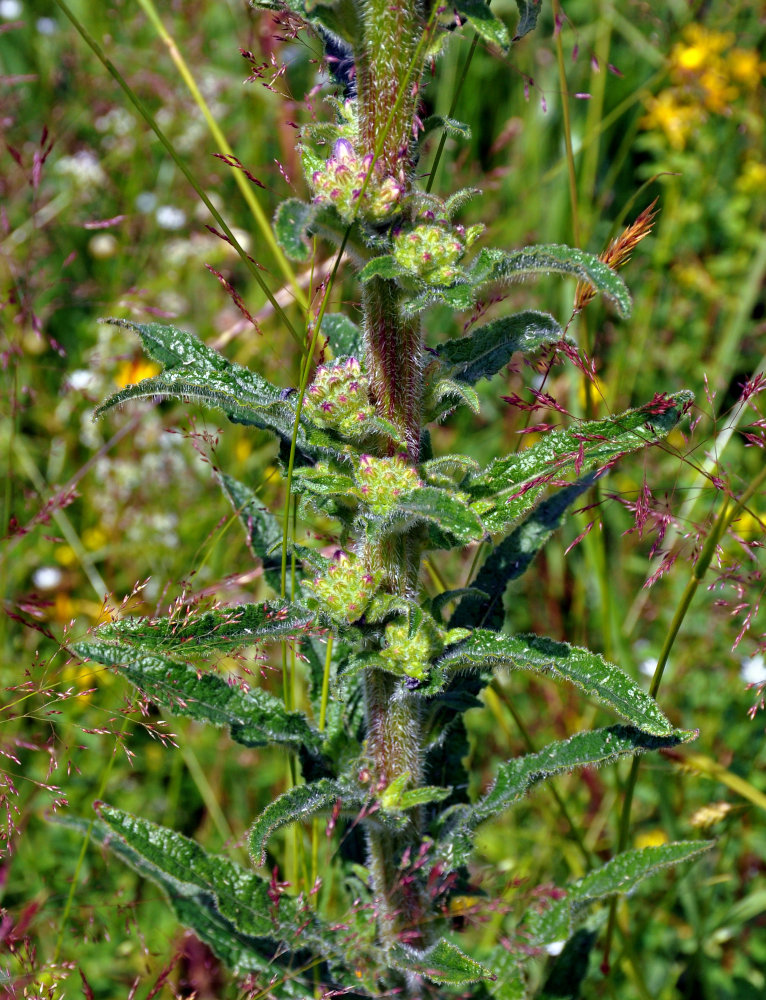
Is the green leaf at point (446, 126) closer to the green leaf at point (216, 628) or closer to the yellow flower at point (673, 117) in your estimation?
the green leaf at point (216, 628)

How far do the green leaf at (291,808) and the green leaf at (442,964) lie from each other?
0.35m

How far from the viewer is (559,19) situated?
208 cm

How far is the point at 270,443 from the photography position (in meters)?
3.98

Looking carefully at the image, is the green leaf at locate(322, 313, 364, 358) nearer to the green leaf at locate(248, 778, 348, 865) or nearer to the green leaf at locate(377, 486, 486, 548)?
the green leaf at locate(377, 486, 486, 548)


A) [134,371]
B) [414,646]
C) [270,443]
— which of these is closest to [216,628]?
[414,646]

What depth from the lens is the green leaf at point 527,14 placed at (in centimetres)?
156

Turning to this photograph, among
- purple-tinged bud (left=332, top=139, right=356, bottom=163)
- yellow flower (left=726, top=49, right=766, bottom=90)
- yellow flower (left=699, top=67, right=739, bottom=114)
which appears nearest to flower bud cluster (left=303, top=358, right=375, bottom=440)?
purple-tinged bud (left=332, top=139, right=356, bottom=163)

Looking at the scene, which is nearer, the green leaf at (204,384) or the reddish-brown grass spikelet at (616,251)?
the green leaf at (204,384)

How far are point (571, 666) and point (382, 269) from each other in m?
0.74

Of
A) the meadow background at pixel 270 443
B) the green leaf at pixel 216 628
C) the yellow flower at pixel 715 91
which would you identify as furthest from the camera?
the yellow flower at pixel 715 91

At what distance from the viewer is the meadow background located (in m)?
2.65

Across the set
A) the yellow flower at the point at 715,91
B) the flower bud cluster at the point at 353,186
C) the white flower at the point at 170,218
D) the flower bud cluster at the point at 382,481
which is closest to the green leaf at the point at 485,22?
the flower bud cluster at the point at 353,186

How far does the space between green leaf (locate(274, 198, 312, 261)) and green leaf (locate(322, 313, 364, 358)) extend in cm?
57

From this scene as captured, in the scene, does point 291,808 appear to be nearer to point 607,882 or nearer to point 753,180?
point 607,882
